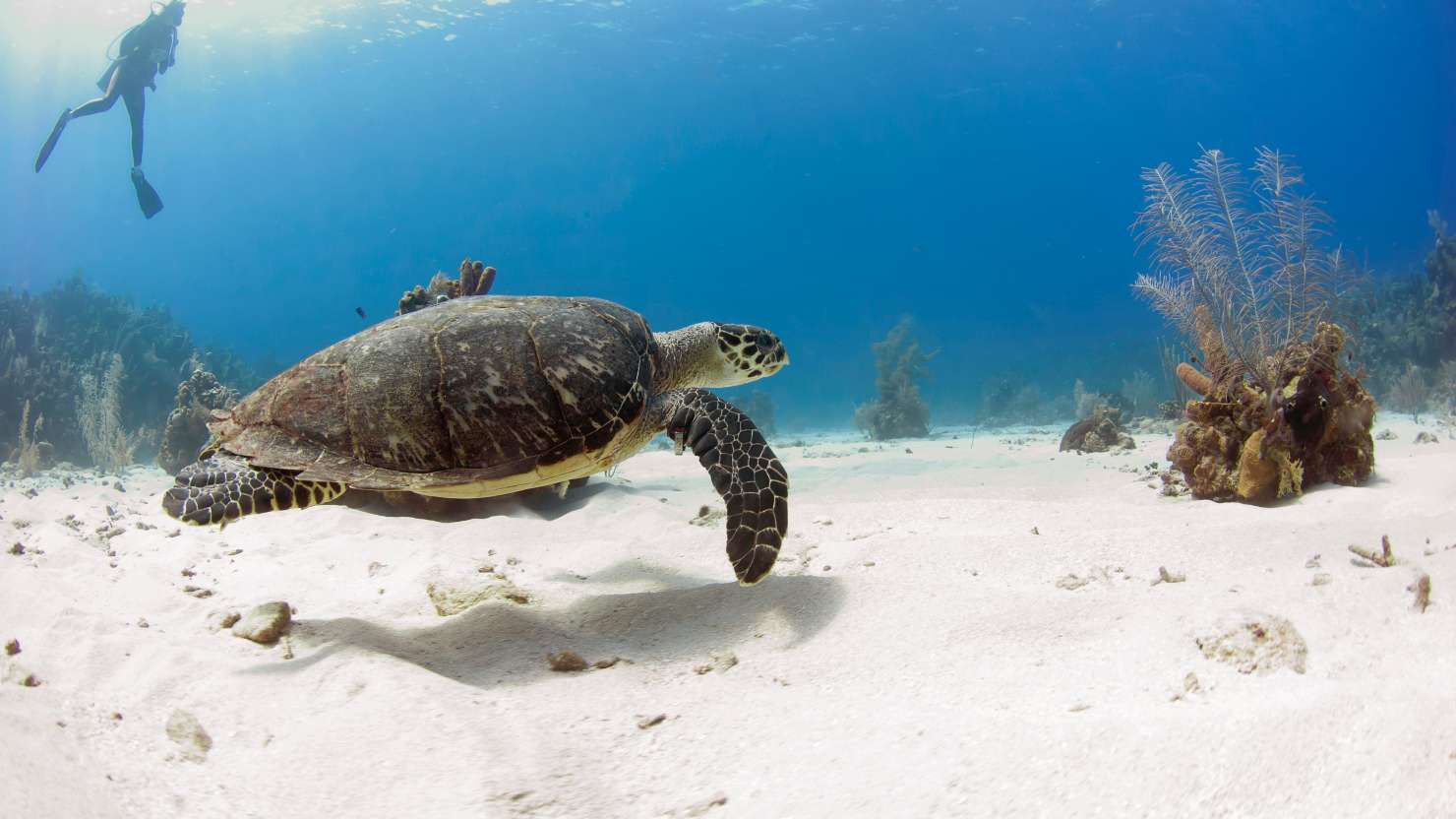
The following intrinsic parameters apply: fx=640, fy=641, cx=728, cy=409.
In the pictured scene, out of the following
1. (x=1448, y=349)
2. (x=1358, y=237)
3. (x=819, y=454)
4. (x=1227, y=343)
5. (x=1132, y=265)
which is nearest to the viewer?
(x=1227, y=343)

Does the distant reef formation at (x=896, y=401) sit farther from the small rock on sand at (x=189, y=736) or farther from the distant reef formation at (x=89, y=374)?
the small rock on sand at (x=189, y=736)

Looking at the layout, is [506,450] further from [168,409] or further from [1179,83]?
[1179,83]

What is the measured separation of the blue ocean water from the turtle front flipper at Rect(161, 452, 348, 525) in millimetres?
26793

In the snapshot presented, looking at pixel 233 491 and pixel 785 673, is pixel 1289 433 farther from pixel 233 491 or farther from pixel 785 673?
pixel 233 491

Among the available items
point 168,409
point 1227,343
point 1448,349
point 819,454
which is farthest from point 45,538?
point 1448,349

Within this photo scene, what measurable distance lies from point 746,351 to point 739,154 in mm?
85677

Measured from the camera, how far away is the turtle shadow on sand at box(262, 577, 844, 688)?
2.83 meters

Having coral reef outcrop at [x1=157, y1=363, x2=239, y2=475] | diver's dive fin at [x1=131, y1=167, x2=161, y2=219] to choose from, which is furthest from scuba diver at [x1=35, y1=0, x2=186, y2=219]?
coral reef outcrop at [x1=157, y1=363, x2=239, y2=475]

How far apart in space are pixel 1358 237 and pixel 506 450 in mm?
109878

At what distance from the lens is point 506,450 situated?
332 centimetres

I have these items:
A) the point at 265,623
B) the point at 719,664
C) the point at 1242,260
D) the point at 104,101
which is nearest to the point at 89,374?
the point at 104,101

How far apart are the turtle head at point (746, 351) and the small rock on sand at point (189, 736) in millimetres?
3491

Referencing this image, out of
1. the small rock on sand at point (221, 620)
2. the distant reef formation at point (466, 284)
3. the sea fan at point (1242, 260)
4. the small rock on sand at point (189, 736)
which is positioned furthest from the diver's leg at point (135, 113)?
the sea fan at point (1242, 260)

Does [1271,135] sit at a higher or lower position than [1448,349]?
higher
